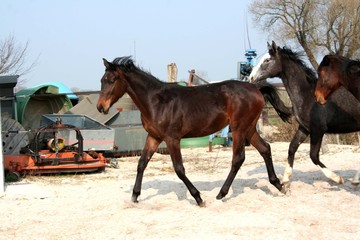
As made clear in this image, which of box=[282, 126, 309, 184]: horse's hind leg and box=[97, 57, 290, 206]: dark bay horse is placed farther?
box=[282, 126, 309, 184]: horse's hind leg

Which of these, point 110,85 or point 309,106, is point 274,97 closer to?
point 309,106

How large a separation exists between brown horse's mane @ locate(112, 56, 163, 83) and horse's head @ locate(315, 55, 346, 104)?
2294 mm

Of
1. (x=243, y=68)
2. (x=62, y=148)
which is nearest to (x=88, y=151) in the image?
(x=62, y=148)

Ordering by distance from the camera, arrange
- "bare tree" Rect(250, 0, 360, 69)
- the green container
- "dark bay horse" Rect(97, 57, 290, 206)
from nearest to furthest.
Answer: "dark bay horse" Rect(97, 57, 290, 206) < the green container < "bare tree" Rect(250, 0, 360, 69)

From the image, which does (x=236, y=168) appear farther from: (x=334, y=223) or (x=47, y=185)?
(x=47, y=185)

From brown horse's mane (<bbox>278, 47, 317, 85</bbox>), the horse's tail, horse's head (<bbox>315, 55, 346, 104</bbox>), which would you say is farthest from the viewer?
the horse's tail

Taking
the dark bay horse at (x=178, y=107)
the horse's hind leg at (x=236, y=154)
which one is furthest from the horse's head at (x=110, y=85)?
the horse's hind leg at (x=236, y=154)

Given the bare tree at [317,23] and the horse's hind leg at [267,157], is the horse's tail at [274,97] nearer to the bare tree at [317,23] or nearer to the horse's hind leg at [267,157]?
the horse's hind leg at [267,157]

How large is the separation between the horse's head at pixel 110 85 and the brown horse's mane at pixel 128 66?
0.06m

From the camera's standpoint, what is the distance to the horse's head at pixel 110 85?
7.18 metres

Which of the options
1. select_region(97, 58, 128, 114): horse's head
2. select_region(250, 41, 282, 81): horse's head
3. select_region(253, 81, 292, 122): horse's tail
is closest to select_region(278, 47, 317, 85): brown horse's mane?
select_region(250, 41, 282, 81): horse's head

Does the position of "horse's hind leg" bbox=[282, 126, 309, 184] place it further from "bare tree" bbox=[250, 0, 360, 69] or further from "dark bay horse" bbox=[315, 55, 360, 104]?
"bare tree" bbox=[250, 0, 360, 69]

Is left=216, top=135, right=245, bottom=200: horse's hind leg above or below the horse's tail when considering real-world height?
below

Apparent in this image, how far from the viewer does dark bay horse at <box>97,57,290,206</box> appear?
712 centimetres
